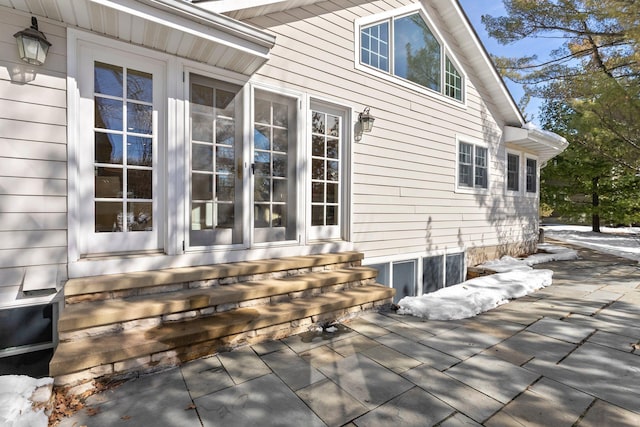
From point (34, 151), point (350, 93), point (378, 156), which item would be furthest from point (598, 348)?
point (34, 151)

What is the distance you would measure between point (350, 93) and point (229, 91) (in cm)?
181

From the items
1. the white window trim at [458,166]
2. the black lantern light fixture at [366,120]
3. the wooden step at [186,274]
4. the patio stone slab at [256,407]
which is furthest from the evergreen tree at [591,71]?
the patio stone slab at [256,407]

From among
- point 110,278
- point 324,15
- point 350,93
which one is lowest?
point 110,278

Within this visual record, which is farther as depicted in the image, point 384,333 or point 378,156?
point 378,156

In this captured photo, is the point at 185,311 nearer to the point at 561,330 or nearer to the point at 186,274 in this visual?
the point at 186,274

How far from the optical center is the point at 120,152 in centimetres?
282

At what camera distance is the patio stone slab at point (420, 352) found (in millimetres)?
2383

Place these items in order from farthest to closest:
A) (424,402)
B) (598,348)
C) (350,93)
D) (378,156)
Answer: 1. (378,156)
2. (350,93)
3. (598,348)
4. (424,402)

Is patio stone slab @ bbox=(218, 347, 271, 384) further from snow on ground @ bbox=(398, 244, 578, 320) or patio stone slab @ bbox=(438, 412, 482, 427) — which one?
snow on ground @ bbox=(398, 244, 578, 320)

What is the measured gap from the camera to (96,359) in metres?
1.99

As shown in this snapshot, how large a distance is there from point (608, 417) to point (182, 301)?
3012 mm

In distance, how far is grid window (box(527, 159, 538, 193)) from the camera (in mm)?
8180

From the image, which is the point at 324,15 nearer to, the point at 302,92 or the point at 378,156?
the point at 302,92

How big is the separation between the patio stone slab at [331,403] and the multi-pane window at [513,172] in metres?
7.34
